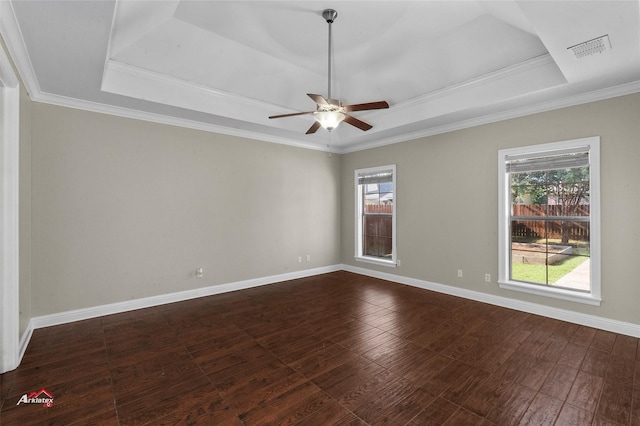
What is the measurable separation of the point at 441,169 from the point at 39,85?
5404mm

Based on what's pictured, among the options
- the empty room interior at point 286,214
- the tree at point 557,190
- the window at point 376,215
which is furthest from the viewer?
the window at point 376,215

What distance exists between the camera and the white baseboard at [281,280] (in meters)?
3.38

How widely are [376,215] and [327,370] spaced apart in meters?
4.00

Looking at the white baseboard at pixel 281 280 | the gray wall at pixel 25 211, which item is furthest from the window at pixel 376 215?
the gray wall at pixel 25 211

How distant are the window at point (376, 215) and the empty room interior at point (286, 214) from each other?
25cm

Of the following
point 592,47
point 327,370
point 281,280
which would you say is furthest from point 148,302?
point 592,47

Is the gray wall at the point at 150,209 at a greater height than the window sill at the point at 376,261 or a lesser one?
greater

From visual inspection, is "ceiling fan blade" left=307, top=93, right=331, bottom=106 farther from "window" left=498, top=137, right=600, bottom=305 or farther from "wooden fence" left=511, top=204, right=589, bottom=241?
"wooden fence" left=511, top=204, right=589, bottom=241

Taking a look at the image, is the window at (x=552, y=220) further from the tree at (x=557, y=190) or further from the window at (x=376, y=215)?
the window at (x=376, y=215)

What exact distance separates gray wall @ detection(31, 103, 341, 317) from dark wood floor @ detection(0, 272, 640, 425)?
1.92ft

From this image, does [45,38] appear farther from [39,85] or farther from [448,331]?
[448,331]

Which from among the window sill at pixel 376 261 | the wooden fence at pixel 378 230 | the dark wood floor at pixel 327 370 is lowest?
the dark wood floor at pixel 327 370

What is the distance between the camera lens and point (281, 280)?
5.68 metres

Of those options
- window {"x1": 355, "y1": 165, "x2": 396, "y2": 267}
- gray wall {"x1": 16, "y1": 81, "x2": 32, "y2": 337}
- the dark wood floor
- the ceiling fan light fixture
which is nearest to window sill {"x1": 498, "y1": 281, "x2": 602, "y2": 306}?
the dark wood floor
